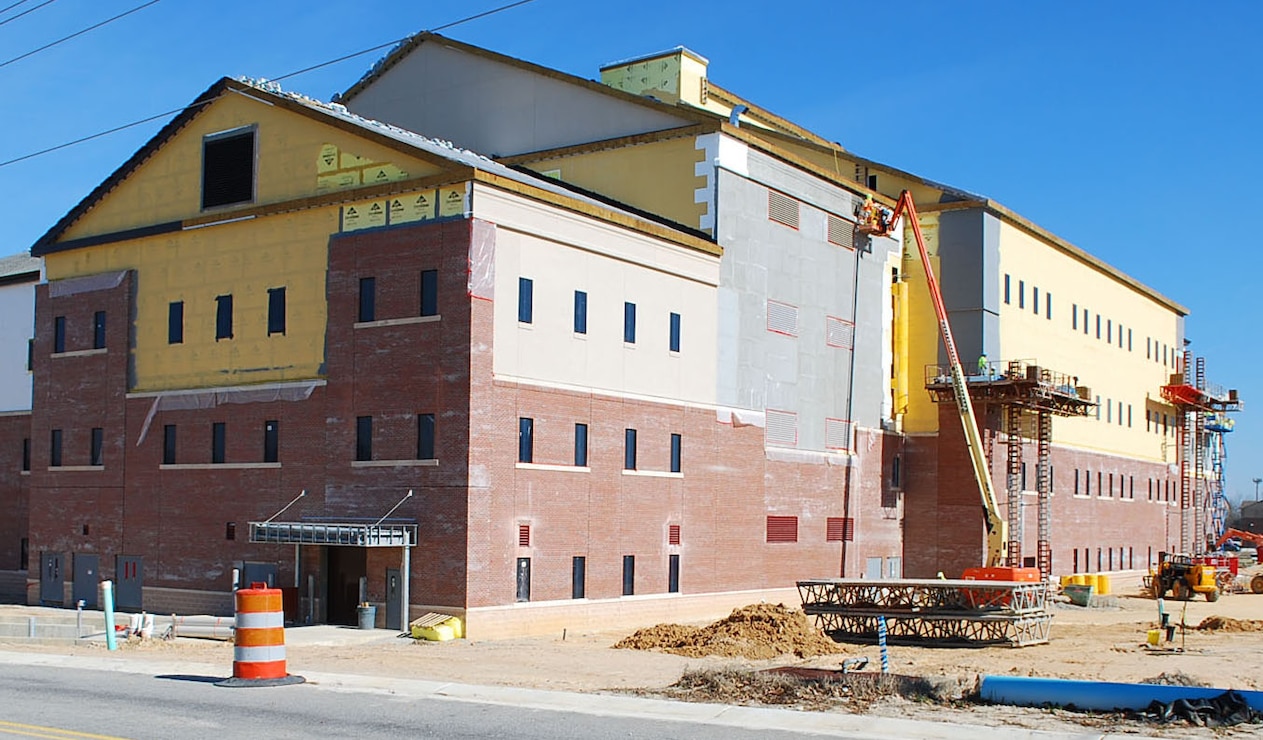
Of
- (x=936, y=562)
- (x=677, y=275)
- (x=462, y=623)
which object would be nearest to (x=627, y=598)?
(x=462, y=623)

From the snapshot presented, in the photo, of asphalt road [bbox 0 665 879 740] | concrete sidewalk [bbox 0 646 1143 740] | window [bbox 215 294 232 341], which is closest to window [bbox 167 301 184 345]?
window [bbox 215 294 232 341]

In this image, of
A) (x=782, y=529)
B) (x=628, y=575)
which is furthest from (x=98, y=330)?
(x=782, y=529)

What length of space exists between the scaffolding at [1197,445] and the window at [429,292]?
5772 cm

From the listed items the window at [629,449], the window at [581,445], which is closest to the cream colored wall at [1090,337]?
the window at [629,449]

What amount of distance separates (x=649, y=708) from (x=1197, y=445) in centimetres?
7570

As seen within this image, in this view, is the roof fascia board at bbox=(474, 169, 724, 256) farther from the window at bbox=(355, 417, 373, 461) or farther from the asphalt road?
the asphalt road

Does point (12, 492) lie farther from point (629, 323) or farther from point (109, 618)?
point (629, 323)

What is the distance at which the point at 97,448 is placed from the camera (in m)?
45.0

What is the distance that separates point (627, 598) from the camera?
4022cm

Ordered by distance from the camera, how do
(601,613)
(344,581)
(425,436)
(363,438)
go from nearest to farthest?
(425,436)
(363,438)
(344,581)
(601,613)

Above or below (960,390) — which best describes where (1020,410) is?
below

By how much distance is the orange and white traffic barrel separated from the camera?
21344mm

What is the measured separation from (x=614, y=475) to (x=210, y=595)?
12.8m

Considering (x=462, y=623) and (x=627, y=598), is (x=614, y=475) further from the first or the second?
(x=462, y=623)
